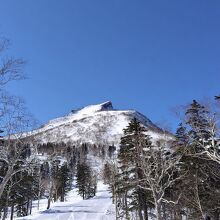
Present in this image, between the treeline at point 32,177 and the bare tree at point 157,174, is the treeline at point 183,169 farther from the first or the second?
the treeline at point 32,177

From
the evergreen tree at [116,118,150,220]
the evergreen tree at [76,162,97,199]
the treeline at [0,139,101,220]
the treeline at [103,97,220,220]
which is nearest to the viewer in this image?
the treeline at [0,139,101,220]

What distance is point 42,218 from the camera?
170 feet

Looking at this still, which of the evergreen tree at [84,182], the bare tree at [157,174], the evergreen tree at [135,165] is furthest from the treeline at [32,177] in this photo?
the bare tree at [157,174]

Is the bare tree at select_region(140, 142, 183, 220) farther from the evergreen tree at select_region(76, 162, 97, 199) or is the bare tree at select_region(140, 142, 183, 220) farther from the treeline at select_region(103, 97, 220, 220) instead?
the evergreen tree at select_region(76, 162, 97, 199)

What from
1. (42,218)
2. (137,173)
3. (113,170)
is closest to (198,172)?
(137,173)

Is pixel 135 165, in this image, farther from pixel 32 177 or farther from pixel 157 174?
pixel 32 177

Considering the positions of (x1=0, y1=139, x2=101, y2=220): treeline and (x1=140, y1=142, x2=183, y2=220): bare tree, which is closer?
(x1=0, y1=139, x2=101, y2=220): treeline

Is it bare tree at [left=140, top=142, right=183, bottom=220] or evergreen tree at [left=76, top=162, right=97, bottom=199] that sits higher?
evergreen tree at [left=76, top=162, right=97, bottom=199]

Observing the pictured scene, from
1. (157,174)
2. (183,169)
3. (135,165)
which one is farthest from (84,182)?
(157,174)

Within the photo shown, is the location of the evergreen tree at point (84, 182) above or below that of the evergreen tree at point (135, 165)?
above

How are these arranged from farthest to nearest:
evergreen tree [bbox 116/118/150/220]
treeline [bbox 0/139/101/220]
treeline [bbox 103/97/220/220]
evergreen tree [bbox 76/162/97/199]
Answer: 1. evergreen tree [bbox 76/162/97/199]
2. evergreen tree [bbox 116/118/150/220]
3. treeline [bbox 103/97/220/220]
4. treeline [bbox 0/139/101/220]

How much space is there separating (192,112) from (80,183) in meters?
64.4

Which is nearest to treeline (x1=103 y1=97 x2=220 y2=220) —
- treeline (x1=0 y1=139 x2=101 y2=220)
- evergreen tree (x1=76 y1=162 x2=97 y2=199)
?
treeline (x1=0 y1=139 x2=101 y2=220)

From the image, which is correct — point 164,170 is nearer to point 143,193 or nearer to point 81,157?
point 143,193
